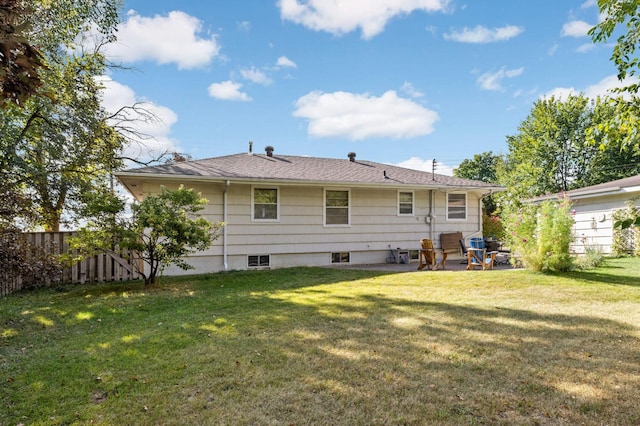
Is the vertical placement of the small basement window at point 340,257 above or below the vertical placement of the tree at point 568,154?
below

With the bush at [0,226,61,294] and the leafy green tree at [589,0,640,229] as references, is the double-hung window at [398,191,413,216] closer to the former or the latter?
the leafy green tree at [589,0,640,229]

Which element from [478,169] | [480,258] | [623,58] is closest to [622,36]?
[623,58]

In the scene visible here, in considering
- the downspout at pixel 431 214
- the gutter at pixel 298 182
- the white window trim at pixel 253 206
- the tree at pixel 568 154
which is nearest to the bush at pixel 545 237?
the gutter at pixel 298 182

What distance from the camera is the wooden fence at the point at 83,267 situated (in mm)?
7997

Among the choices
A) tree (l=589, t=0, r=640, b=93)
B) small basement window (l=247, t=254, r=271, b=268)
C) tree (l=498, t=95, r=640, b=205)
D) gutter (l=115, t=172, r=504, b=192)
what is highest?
tree (l=498, t=95, r=640, b=205)

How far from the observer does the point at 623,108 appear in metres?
5.41

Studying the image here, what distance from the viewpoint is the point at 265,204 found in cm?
1141

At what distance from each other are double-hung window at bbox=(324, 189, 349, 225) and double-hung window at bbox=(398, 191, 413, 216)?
2148mm

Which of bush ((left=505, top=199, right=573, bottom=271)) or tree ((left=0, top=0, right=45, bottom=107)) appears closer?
tree ((left=0, top=0, right=45, bottom=107))

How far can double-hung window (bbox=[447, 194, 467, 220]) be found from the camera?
13766mm

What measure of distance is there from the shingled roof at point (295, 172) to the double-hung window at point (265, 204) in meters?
0.59

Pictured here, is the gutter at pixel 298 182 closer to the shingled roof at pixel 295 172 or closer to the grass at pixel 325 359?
the shingled roof at pixel 295 172

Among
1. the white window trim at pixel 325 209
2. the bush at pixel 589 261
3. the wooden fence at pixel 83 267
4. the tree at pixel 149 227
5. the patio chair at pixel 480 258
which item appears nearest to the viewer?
the tree at pixel 149 227

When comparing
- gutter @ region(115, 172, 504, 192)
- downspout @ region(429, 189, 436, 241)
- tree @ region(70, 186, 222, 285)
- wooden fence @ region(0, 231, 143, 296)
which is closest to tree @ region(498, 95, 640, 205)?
gutter @ region(115, 172, 504, 192)
